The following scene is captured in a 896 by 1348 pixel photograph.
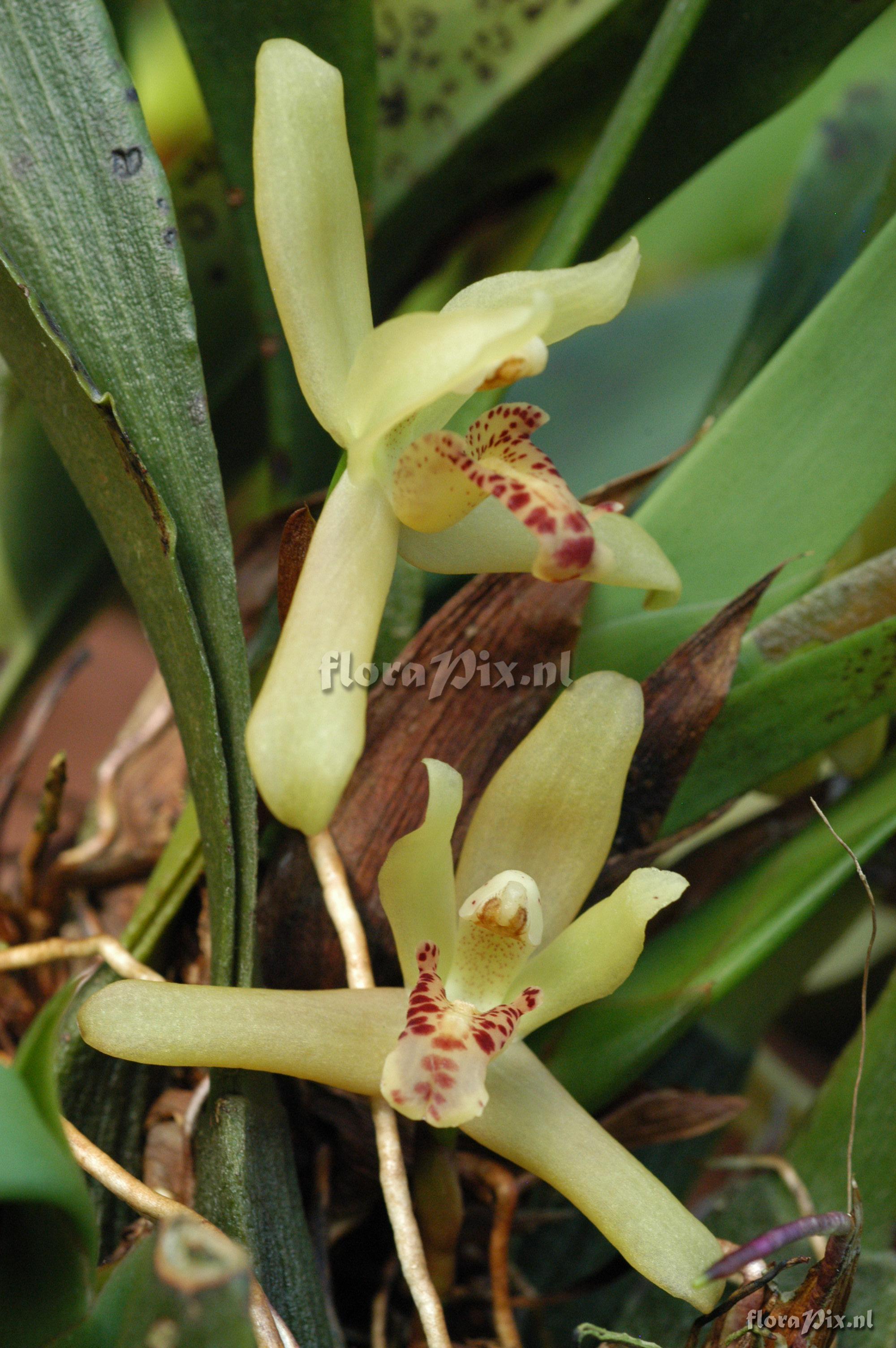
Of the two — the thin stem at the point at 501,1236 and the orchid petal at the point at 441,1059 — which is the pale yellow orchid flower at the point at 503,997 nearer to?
the orchid petal at the point at 441,1059

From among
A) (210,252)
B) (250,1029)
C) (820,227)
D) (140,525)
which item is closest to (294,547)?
(140,525)

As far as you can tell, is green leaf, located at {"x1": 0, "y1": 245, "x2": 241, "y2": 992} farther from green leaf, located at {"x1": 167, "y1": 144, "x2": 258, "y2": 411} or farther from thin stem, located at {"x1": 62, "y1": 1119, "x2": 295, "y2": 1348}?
green leaf, located at {"x1": 167, "y1": 144, "x2": 258, "y2": 411}

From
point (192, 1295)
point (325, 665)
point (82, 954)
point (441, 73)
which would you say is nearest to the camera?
point (192, 1295)

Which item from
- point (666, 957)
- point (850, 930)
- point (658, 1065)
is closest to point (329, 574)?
point (666, 957)

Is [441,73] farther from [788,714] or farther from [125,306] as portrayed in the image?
[788,714]

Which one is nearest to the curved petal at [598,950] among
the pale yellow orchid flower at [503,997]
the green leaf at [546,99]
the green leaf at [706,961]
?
the pale yellow orchid flower at [503,997]

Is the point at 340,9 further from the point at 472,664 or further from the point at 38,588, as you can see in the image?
the point at 38,588
